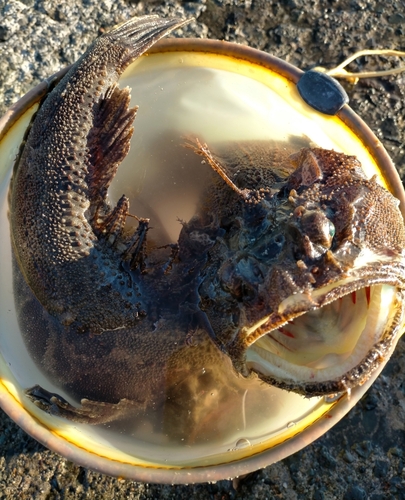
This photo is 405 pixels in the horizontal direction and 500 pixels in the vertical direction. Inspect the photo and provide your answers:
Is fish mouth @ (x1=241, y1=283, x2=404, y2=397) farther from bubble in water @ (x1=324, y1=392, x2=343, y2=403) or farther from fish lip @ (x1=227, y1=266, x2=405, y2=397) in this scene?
bubble in water @ (x1=324, y1=392, x2=343, y2=403)

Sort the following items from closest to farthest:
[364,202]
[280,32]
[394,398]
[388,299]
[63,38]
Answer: [388,299]
[364,202]
[394,398]
[63,38]
[280,32]

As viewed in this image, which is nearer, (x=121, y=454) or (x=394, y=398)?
(x=121, y=454)

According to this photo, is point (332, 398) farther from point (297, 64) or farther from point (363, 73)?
point (297, 64)

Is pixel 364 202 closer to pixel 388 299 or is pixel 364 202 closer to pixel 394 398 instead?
pixel 388 299

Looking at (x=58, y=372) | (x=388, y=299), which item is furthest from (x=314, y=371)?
(x=58, y=372)

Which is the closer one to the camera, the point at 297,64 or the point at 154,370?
the point at 154,370

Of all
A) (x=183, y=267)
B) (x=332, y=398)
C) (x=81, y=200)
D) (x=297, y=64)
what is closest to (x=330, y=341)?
(x=332, y=398)
